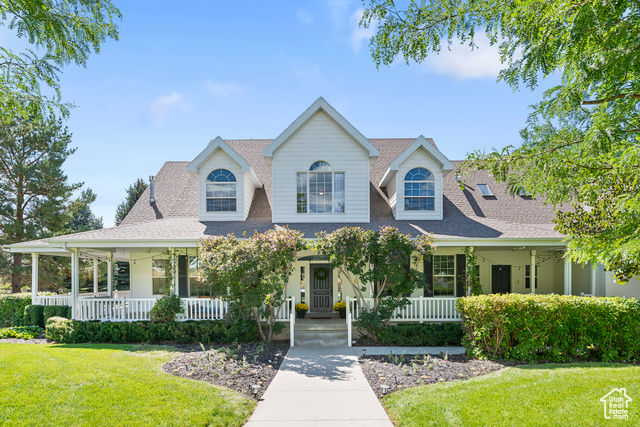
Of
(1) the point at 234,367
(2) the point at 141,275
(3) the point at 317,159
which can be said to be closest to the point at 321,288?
(3) the point at 317,159

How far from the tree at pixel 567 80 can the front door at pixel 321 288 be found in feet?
28.7

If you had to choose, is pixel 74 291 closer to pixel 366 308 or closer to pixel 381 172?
pixel 366 308

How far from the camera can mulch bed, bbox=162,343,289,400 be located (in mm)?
7191

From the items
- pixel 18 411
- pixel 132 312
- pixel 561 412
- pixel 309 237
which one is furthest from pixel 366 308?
pixel 18 411

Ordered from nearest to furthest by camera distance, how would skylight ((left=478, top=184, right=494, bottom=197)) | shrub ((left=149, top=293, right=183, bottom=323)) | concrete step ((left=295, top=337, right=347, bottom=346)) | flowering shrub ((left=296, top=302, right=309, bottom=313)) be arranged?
concrete step ((left=295, top=337, right=347, bottom=346)) → shrub ((left=149, top=293, right=183, bottom=323)) → flowering shrub ((left=296, top=302, right=309, bottom=313)) → skylight ((left=478, top=184, right=494, bottom=197))

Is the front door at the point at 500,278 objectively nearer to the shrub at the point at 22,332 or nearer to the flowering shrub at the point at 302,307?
the flowering shrub at the point at 302,307

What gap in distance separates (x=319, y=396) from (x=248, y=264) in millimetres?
4307

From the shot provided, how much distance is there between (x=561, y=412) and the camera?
18.2 ft

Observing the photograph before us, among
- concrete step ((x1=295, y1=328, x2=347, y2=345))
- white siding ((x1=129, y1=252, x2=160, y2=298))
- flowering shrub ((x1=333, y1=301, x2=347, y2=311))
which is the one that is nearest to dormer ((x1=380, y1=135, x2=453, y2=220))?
flowering shrub ((x1=333, y1=301, x2=347, y2=311))

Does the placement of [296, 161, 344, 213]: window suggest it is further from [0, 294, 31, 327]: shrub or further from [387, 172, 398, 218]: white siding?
[0, 294, 31, 327]: shrub

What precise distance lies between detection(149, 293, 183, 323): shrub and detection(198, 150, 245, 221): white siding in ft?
11.9

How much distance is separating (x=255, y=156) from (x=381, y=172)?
5.94 meters

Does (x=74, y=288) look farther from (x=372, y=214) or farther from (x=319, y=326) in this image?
(x=372, y=214)

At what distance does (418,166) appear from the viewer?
1430 centimetres
